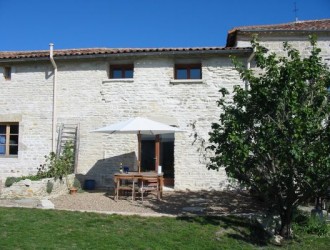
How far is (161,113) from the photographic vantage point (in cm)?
1240

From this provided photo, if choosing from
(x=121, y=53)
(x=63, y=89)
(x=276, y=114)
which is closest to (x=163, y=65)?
(x=121, y=53)

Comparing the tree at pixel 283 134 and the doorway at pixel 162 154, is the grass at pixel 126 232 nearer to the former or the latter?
the tree at pixel 283 134

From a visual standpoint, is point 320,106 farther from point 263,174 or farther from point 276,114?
point 263,174

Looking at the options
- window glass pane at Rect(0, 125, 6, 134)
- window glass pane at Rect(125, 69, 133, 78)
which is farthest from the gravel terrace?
window glass pane at Rect(0, 125, 6, 134)

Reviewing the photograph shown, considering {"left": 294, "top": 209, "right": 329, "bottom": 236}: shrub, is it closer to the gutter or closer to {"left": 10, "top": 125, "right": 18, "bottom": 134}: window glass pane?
the gutter

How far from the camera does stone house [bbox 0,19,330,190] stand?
12242 mm

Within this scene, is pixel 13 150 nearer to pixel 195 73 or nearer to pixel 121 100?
pixel 121 100

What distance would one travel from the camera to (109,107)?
41.5 feet

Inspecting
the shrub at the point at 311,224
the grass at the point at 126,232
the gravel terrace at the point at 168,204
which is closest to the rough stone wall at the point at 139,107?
the gravel terrace at the point at 168,204

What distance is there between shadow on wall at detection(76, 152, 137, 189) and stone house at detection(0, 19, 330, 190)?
0.12 ft

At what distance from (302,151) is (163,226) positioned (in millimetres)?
2991

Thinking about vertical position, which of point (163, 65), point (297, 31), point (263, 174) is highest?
point (297, 31)

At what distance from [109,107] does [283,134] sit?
747 centimetres

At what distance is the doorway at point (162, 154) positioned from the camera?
1279cm
